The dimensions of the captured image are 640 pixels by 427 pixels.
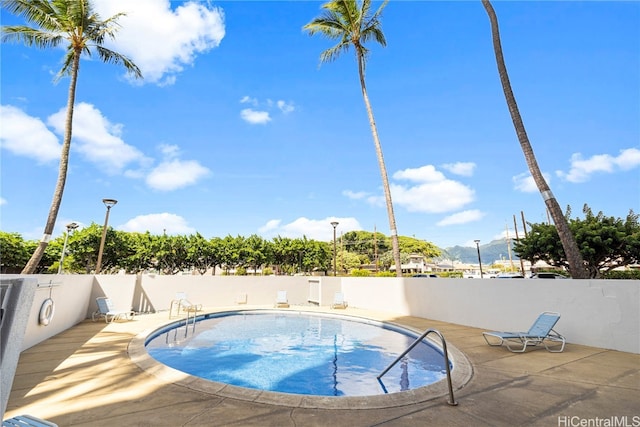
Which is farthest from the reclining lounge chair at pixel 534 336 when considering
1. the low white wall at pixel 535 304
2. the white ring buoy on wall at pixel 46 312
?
the white ring buoy on wall at pixel 46 312

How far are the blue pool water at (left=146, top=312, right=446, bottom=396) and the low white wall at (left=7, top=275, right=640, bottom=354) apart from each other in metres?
2.38

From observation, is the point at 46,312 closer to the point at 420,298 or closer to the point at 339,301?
the point at 339,301

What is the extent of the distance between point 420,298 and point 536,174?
244 inches

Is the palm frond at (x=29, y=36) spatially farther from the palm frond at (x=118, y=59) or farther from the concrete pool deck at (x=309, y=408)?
the concrete pool deck at (x=309, y=408)

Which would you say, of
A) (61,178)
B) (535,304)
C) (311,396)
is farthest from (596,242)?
(61,178)

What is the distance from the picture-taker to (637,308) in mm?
6676

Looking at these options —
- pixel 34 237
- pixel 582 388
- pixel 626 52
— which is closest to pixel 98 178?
pixel 34 237

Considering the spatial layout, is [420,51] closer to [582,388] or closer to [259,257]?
Result: [582,388]

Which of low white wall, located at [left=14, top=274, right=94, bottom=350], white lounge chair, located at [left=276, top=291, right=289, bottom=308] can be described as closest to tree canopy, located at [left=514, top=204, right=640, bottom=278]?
white lounge chair, located at [left=276, top=291, right=289, bottom=308]

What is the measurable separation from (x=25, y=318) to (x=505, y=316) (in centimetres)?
1069

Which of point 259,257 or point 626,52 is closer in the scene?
point 626,52

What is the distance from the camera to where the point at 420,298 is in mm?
12289

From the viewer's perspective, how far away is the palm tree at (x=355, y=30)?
15.8 meters

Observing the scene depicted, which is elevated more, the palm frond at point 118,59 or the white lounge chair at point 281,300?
the palm frond at point 118,59
